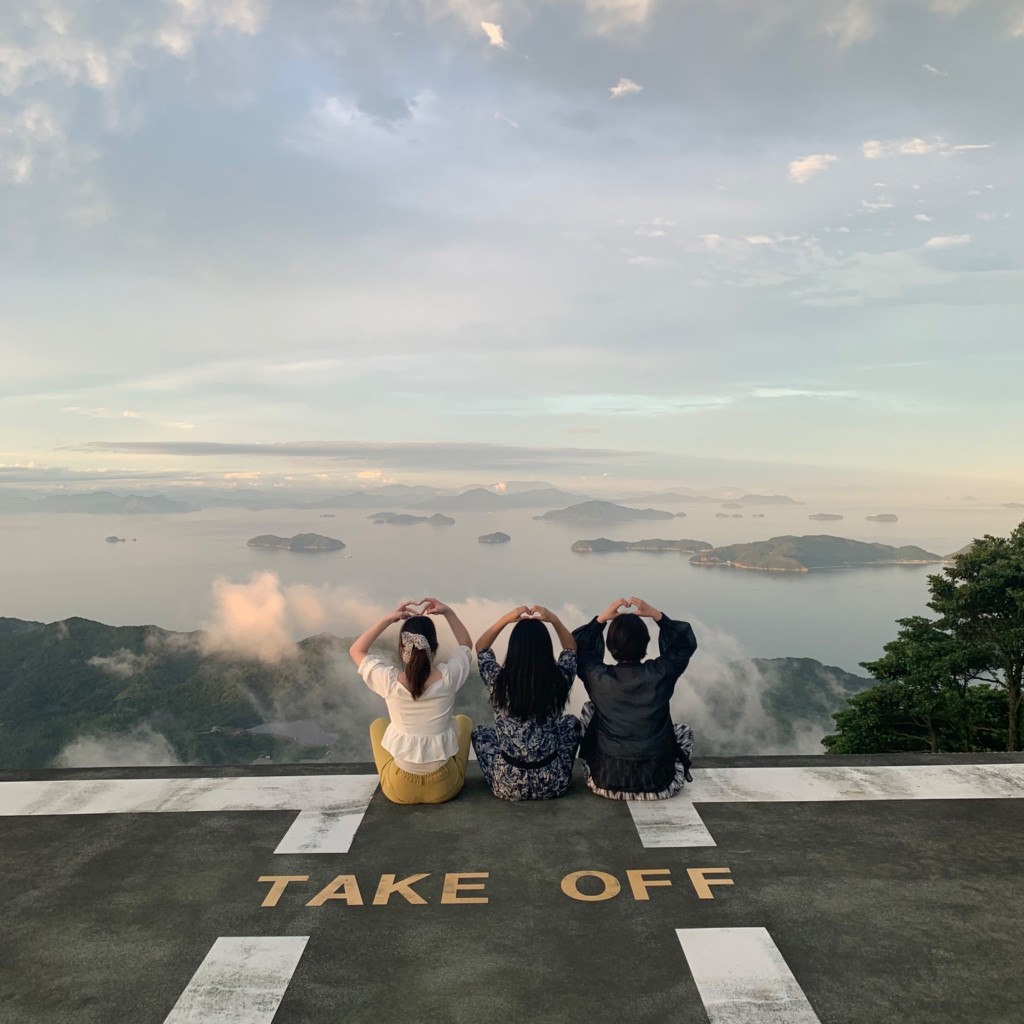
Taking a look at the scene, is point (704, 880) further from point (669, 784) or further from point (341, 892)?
point (341, 892)

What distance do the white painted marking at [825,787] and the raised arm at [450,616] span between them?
5.48 feet

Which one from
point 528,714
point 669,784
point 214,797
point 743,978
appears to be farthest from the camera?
point 214,797

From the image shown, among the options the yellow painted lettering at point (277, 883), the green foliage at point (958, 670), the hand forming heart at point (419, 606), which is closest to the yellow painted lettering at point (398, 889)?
the yellow painted lettering at point (277, 883)

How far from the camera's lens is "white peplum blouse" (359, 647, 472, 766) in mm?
5770

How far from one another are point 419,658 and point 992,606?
21.2m

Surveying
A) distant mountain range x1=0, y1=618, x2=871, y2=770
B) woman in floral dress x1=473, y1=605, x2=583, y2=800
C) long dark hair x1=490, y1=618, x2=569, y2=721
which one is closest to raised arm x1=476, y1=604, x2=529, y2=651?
woman in floral dress x1=473, y1=605, x2=583, y2=800

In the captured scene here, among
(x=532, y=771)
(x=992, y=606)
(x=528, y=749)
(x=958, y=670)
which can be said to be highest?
(x=528, y=749)

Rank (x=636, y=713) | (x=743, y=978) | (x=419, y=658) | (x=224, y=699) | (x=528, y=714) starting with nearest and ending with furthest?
(x=743, y=978)
(x=419, y=658)
(x=528, y=714)
(x=636, y=713)
(x=224, y=699)

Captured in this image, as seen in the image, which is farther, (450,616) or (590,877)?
(450,616)

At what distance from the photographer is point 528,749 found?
597cm

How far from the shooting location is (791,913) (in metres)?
4.62

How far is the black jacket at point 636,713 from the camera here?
591cm

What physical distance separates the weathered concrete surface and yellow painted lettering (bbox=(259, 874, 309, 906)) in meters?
0.06

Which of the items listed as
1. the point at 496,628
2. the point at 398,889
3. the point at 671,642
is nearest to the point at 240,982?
the point at 398,889
